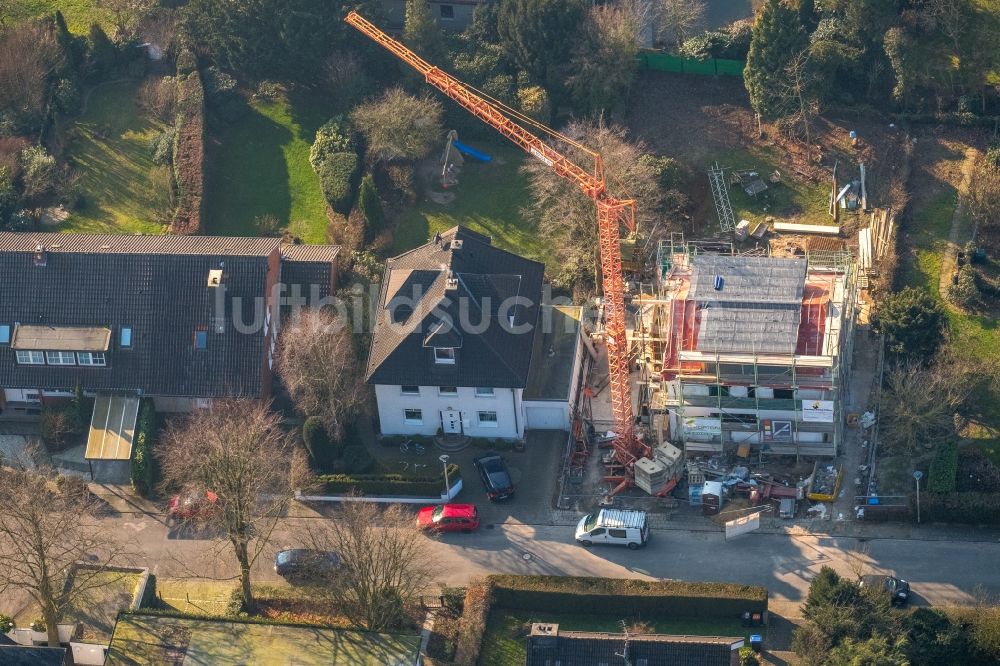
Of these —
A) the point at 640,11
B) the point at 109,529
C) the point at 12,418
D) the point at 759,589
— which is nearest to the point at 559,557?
the point at 759,589

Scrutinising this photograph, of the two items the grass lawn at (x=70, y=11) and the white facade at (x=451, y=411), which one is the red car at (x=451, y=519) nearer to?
the white facade at (x=451, y=411)

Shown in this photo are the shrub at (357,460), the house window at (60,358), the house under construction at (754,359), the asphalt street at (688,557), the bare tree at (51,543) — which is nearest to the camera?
the bare tree at (51,543)

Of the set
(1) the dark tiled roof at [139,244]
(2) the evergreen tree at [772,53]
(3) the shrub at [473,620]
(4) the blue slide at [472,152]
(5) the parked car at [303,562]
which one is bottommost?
(3) the shrub at [473,620]

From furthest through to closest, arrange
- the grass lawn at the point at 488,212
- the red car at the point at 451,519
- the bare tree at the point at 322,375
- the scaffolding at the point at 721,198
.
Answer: the grass lawn at the point at 488,212
the scaffolding at the point at 721,198
the bare tree at the point at 322,375
the red car at the point at 451,519

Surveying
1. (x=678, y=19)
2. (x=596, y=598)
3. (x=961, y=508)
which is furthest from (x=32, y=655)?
(x=678, y=19)

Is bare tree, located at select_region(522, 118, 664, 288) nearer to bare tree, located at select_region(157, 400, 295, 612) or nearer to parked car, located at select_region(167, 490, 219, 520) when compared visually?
bare tree, located at select_region(157, 400, 295, 612)

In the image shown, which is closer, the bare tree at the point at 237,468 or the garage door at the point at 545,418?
the bare tree at the point at 237,468

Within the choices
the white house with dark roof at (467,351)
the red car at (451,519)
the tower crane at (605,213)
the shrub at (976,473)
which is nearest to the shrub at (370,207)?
the white house with dark roof at (467,351)

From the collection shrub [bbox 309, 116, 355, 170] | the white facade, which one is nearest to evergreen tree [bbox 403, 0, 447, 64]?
shrub [bbox 309, 116, 355, 170]
